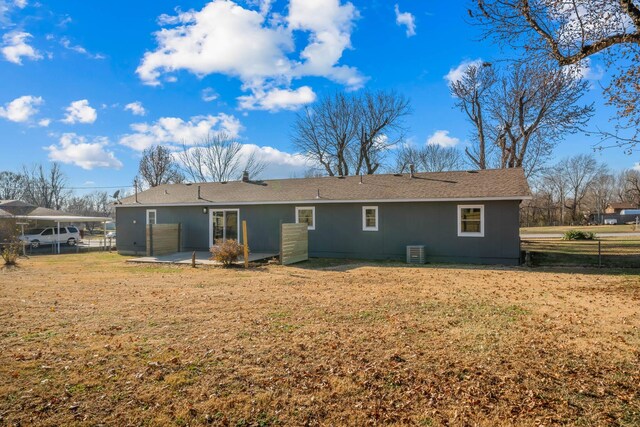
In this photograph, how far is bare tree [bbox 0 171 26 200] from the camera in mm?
50381

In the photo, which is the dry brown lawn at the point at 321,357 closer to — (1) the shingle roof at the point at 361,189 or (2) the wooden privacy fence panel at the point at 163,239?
(1) the shingle roof at the point at 361,189

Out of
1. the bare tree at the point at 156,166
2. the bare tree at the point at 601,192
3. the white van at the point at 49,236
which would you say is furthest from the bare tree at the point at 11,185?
the bare tree at the point at 601,192

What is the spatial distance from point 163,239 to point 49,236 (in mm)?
13699

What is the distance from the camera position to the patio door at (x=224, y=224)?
18.0 metres

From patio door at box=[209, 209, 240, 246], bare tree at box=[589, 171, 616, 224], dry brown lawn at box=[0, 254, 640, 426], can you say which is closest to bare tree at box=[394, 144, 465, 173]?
patio door at box=[209, 209, 240, 246]

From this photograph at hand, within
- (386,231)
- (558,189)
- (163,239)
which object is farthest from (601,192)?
(163,239)

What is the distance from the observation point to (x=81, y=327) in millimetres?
5867

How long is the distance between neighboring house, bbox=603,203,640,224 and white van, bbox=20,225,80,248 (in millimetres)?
74232

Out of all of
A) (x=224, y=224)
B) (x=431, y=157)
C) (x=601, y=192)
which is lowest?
(x=224, y=224)

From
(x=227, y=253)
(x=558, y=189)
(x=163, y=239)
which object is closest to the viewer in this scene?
(x=227, y=253)

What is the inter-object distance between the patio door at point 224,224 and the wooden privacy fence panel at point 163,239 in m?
1.73

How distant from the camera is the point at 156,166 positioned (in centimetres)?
4044

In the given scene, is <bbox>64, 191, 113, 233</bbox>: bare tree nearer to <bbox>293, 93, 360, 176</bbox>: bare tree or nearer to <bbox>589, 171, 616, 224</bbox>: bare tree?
<bbox>293, 93, 360, 176</bbox>: bare tree

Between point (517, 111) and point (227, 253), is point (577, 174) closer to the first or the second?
point (517, 111)
